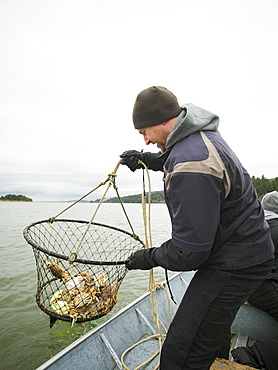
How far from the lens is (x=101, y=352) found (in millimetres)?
2574

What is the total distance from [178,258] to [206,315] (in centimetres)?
47

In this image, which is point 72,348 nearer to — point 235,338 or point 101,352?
point 101,352

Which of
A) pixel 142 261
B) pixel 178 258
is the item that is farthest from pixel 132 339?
pixel 178 258

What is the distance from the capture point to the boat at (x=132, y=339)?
7.41ft

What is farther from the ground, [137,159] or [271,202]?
[137,159]

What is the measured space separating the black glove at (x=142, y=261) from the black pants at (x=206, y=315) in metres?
0.41

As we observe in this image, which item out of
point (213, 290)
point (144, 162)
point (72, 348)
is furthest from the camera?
point (144, 162)

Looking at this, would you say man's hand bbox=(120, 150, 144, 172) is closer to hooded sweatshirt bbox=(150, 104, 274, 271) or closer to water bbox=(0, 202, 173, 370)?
hooded sweatshirt bbox=(150, 104, 274, 271)

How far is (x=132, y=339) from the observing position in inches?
118

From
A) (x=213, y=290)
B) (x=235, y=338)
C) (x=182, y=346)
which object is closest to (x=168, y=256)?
(x=213, y=290)

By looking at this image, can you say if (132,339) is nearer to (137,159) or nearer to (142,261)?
(142,261)

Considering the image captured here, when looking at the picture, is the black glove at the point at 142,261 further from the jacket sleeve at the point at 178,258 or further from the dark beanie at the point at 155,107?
the dark beanie at the point at 155,107

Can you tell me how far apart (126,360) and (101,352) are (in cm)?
36

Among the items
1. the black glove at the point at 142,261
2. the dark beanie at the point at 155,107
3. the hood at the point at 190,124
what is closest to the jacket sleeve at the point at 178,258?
the black glove at the point at 142,261
